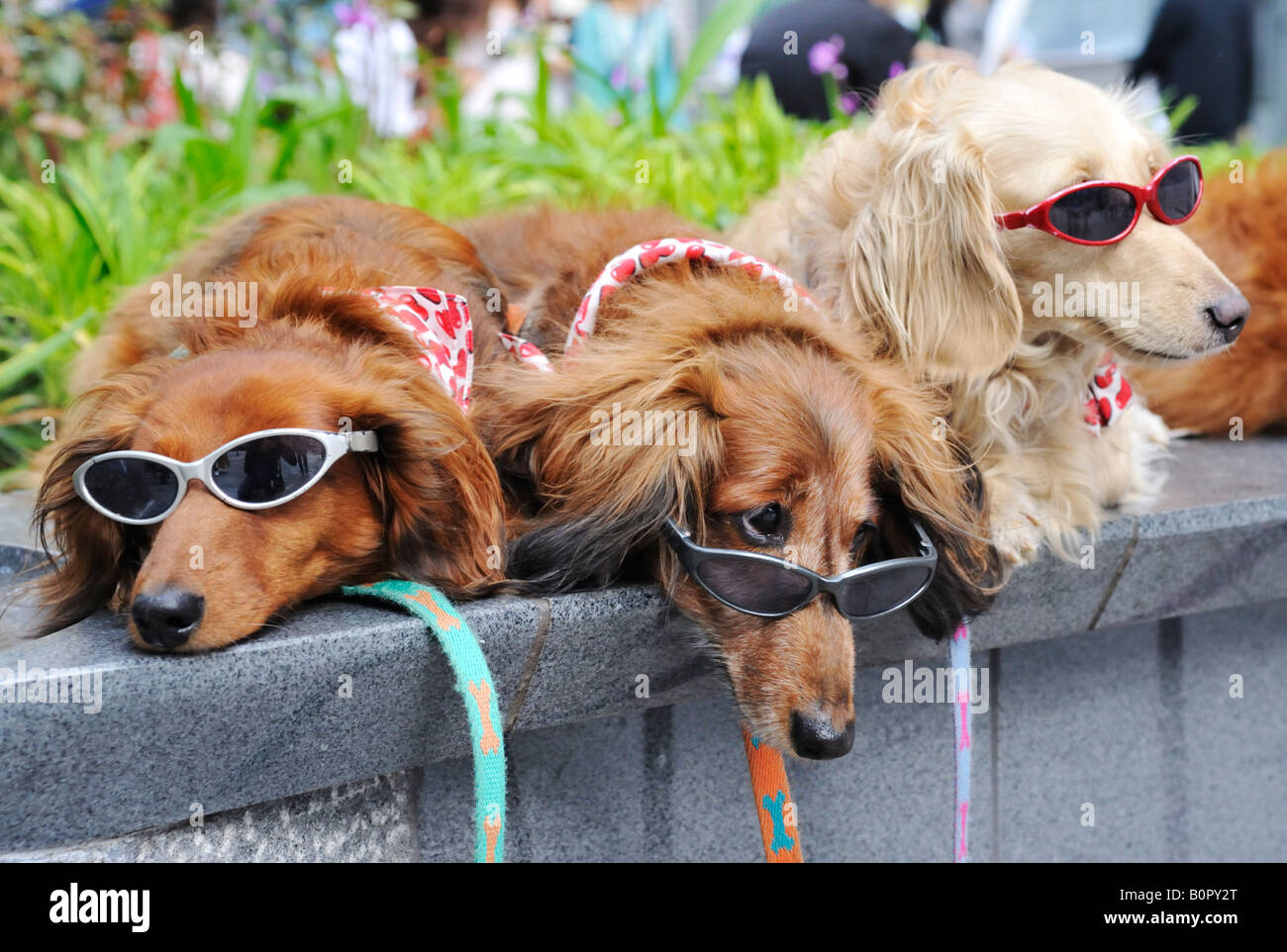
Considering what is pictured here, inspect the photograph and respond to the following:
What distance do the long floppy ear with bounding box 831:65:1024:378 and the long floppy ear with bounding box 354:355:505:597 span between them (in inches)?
42.6

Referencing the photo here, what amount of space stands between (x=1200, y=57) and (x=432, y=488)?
732cm

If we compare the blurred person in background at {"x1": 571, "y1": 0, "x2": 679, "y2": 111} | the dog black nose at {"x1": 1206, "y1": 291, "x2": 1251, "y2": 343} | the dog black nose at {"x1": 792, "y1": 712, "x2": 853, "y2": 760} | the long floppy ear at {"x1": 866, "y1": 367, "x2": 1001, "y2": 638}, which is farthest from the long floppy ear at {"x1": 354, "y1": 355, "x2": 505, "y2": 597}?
the blurred person in background at {"x1": 571, "y1": 0, "x2": 679, "y2": 111}

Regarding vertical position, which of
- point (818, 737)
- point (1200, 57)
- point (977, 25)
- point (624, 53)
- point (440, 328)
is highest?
point (977, 25)

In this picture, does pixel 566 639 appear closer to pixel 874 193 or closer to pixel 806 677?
pixel 806 677

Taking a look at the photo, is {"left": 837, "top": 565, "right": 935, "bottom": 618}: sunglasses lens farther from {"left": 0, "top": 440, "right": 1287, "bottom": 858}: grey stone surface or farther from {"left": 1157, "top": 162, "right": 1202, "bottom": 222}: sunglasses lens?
{"left": 1157, "top": 162, "right": 1202, "bottom": 222}: sunglasses lens

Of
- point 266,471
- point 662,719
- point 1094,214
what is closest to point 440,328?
point 266,471

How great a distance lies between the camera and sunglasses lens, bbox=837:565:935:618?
221cm

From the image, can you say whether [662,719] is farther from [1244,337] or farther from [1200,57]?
[1200,57]

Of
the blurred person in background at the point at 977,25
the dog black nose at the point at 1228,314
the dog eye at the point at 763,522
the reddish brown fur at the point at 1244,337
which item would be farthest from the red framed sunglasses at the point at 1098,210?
the blurred person in background at the point at 977,25

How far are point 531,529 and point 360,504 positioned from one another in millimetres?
338

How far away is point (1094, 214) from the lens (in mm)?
2736

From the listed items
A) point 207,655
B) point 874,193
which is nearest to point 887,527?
point 874,193

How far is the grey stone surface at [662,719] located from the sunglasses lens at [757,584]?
212mm

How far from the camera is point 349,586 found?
2252mm
